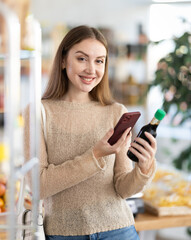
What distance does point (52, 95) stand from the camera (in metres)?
1.75

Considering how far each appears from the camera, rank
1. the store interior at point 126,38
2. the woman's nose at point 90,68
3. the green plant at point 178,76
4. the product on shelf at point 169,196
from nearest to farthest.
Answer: the woman's nose at point 90,68
the product on shelf at point 169,196
the green plant at point 178,76
the store interior at point 126,38

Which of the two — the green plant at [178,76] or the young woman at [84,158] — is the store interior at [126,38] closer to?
the green plant at [178,76]

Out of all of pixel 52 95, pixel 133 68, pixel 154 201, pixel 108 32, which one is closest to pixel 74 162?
pixel 52 95

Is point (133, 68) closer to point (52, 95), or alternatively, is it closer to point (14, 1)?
point (14, 1)

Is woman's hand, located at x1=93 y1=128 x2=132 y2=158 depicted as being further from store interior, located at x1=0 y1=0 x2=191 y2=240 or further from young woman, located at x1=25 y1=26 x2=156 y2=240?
store interior, located at x1=0 y1=0 x2=191 y2=240

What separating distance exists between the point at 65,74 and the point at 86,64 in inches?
6.1

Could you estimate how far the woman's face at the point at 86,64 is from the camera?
5.37ft

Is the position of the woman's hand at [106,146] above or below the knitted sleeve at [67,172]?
above

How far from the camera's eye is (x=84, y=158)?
1.55 meters

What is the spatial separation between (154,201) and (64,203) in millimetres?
1070

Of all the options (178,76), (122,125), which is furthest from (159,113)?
(178,76)

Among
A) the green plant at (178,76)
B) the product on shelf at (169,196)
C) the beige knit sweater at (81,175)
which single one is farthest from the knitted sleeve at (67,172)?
the green plant at (178,76)

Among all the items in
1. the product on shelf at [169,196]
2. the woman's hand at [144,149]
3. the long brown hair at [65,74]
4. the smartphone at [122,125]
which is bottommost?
the product on shelf at [169,196]

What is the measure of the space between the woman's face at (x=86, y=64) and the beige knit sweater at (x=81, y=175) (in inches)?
4.5
